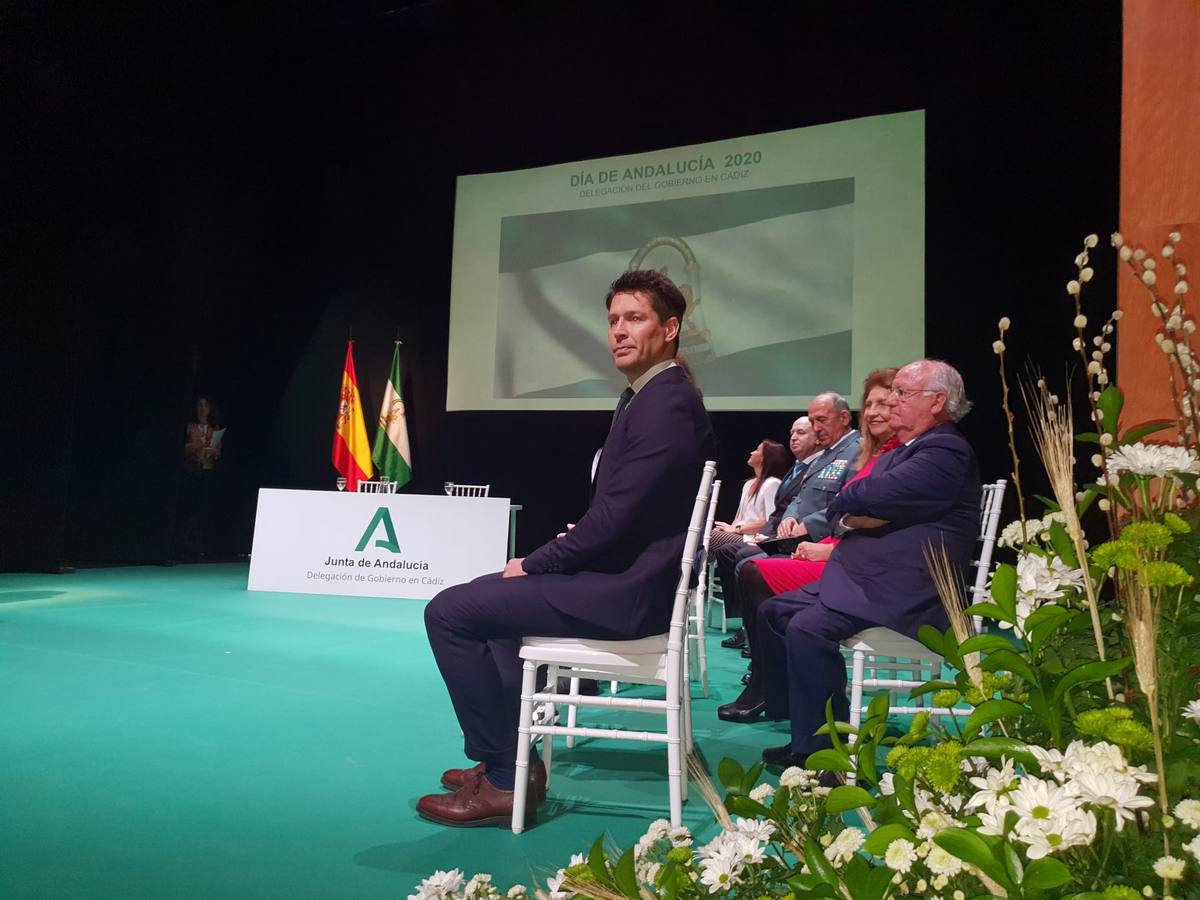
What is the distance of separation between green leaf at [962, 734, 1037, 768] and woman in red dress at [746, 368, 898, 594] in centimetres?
221

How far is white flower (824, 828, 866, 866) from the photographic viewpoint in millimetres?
549

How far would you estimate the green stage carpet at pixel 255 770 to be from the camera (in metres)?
1.63

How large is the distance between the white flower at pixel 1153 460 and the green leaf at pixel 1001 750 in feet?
0.60

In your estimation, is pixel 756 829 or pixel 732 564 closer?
pixel 756 829

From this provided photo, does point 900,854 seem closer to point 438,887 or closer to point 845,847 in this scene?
point 845,847

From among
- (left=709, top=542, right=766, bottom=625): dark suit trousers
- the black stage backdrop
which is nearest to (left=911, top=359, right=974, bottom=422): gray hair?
(left=709, top=542, right=766, bottom=625): dark suit trousers

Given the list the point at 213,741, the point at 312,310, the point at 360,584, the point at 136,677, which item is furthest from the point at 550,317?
the point at 213,741

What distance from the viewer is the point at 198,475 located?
27.9ft

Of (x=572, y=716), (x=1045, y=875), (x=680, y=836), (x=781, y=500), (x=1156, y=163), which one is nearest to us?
(x=1045, y=875)

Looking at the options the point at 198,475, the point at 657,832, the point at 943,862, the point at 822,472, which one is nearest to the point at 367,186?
the point at 198,475

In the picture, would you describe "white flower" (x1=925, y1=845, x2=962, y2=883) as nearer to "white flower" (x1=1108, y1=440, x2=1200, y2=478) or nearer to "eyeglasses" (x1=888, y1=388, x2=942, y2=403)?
"white flower" (x1=1108, y1=440, x2=1200, y2=478)

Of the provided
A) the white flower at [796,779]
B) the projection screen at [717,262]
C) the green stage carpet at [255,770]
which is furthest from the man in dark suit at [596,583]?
the projection screen at [717,262]

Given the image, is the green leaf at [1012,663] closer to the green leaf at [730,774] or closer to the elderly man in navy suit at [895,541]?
the green leaf at [730,774]

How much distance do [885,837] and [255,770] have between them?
2.10 meters
